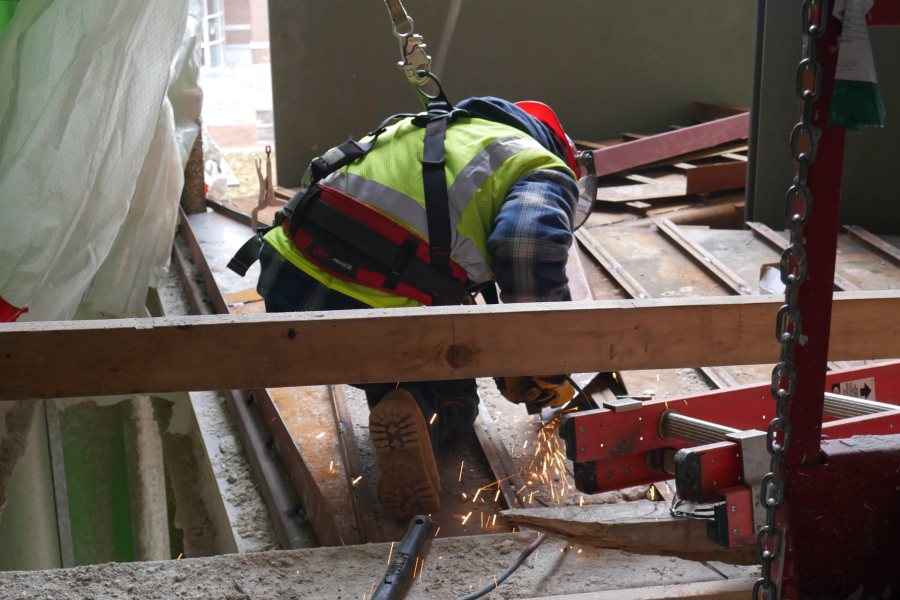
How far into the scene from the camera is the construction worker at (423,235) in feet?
9.14

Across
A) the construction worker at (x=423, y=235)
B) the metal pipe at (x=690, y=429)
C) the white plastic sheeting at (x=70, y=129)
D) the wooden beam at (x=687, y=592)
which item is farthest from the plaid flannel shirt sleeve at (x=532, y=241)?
the white plastic sheeting at (x=70, y=129)

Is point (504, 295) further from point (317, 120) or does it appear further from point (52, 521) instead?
point (317, 120)

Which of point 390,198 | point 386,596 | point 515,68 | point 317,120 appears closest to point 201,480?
point 390,198

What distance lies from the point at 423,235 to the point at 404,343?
2.60 feet

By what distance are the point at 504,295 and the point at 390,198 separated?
45 cm

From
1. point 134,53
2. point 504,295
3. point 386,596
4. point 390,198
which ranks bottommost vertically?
point 386,596

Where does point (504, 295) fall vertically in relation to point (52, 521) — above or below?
above

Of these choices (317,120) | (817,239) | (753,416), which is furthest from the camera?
(317,120)

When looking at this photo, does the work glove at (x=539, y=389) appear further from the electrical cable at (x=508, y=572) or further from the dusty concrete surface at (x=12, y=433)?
the dusty concrete surface at (x=12, y=433)

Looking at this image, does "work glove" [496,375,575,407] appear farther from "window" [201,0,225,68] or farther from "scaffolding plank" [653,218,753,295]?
"window" [201,0,225,68]

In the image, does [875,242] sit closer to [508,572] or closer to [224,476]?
[224,476]

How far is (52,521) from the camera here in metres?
5.22

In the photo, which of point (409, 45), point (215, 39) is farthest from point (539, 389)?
point (215, 39)

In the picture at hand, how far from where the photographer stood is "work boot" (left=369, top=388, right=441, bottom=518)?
2762mm
